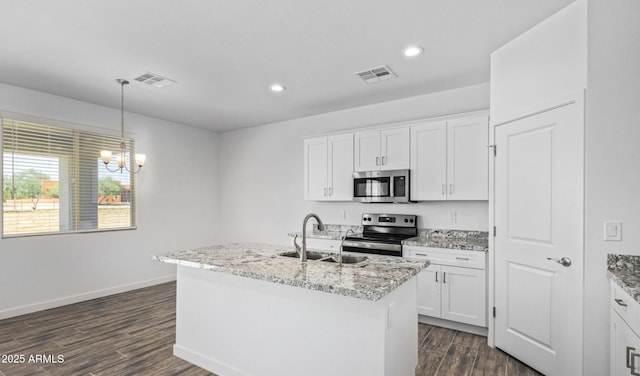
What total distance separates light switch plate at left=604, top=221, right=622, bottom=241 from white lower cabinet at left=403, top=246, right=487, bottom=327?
1.23 m

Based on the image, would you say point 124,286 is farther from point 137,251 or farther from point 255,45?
point 255,45

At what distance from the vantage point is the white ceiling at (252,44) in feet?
7.49

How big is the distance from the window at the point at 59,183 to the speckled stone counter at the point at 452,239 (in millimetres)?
4104

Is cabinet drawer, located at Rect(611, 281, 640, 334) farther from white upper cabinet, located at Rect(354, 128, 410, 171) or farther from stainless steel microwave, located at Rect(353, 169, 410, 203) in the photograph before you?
white upper cabinet, located at Rect(354, 128, 410, 171)

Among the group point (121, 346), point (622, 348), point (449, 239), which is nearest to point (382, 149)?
point (449, 239)

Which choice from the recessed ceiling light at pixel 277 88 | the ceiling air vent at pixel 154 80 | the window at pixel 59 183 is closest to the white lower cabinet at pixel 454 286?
the recessed ceiling light at pixel 277 88

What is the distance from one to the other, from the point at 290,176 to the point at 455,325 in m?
3.19

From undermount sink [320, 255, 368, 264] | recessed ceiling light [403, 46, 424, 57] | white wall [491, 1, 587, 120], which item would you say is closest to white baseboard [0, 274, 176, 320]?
undermount sink [320, 255, 368, 264]

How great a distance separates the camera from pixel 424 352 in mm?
2928

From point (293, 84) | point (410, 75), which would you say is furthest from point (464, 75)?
point (293, 84)

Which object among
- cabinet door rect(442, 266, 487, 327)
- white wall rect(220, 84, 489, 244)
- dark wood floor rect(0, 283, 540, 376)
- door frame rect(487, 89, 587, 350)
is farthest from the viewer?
white wall rect(220, 84, 489, 244)

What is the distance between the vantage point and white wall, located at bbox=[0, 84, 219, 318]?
3891 millimetres

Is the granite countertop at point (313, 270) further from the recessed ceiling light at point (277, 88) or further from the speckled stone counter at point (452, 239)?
the recessed ceiling light at point (277, 88)

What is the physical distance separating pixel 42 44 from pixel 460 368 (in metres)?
4.37
